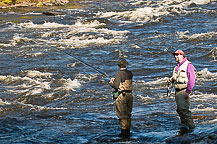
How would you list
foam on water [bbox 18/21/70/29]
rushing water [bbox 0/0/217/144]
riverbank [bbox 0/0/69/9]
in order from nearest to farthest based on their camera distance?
rushing water [bbox 0/0/217/144] < foam on water [bbox 18/21/70/29] < riverbank [bbox 0/0/69/9]

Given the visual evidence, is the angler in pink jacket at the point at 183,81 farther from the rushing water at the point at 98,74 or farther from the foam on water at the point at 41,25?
the foam on water at the point at 41,25

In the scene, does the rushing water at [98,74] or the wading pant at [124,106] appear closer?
the wading pant at [124,106]

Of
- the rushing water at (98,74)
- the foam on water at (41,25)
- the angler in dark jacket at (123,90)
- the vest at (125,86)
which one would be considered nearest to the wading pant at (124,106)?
the angler in dark jacket at (123,90)

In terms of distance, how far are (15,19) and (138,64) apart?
1624 cm

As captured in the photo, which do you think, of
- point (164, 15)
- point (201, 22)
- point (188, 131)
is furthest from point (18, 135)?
point (164, 15)

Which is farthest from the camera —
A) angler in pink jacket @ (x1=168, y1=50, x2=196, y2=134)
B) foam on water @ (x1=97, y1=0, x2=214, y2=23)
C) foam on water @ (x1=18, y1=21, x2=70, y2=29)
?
foam on water @ (x1=97, y1=0, x2=214, y2=23)

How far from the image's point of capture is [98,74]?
605 inches

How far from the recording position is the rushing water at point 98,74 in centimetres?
896

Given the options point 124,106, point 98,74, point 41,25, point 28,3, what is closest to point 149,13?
point 41,25

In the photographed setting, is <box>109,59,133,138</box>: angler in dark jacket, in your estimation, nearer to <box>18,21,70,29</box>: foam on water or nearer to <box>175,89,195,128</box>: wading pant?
<box>175,89,195,128</box>: wading pant

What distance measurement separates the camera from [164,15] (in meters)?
29.2

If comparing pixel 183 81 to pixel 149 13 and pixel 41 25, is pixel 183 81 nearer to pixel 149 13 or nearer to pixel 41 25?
pixel 41 25

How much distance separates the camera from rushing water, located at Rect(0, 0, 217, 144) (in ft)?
29.4

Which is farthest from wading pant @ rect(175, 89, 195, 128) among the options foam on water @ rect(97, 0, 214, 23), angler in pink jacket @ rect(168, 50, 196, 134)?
foam on water @ rect(97, 0, 214, 23)
